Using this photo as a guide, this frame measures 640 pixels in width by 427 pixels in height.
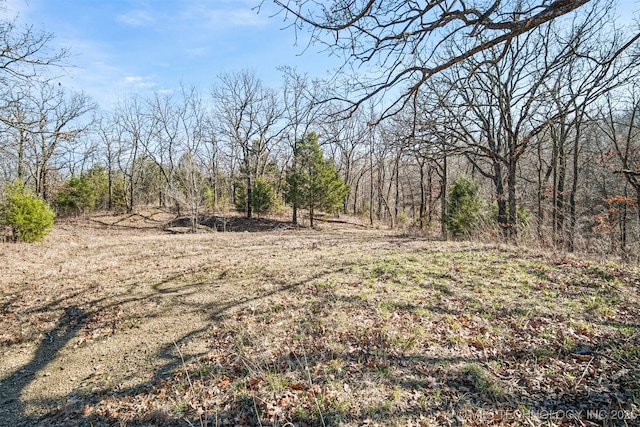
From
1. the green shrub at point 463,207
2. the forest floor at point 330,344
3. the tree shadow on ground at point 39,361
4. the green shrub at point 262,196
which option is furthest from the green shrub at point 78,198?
the green shrub at point 463,207

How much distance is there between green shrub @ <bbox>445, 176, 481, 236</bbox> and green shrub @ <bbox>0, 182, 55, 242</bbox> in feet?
54.6

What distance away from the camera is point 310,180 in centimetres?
2072

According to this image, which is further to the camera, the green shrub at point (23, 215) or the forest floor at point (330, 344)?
the green shrub at point (23, 215)

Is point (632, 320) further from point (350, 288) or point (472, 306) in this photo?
point (350, 288)

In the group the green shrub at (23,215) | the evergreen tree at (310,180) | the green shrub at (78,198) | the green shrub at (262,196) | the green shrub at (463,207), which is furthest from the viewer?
the green shrub at (78,198)

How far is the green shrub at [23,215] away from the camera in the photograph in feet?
36.9

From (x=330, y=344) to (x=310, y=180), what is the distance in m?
17.4

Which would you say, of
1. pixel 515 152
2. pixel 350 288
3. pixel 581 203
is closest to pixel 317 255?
pixel 350 288

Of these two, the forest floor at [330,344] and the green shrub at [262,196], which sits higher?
the green shrub at [262,196]

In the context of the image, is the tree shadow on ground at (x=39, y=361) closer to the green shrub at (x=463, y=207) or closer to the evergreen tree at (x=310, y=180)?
the green shrub at (x=463, y=207)

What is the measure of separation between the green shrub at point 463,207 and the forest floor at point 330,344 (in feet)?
18.2

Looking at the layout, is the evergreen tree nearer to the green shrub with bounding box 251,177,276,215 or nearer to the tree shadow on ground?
the green shrub with bounding box 251,177,276,215

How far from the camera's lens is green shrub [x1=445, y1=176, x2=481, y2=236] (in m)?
12.6

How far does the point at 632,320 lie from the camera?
3.98 metres
